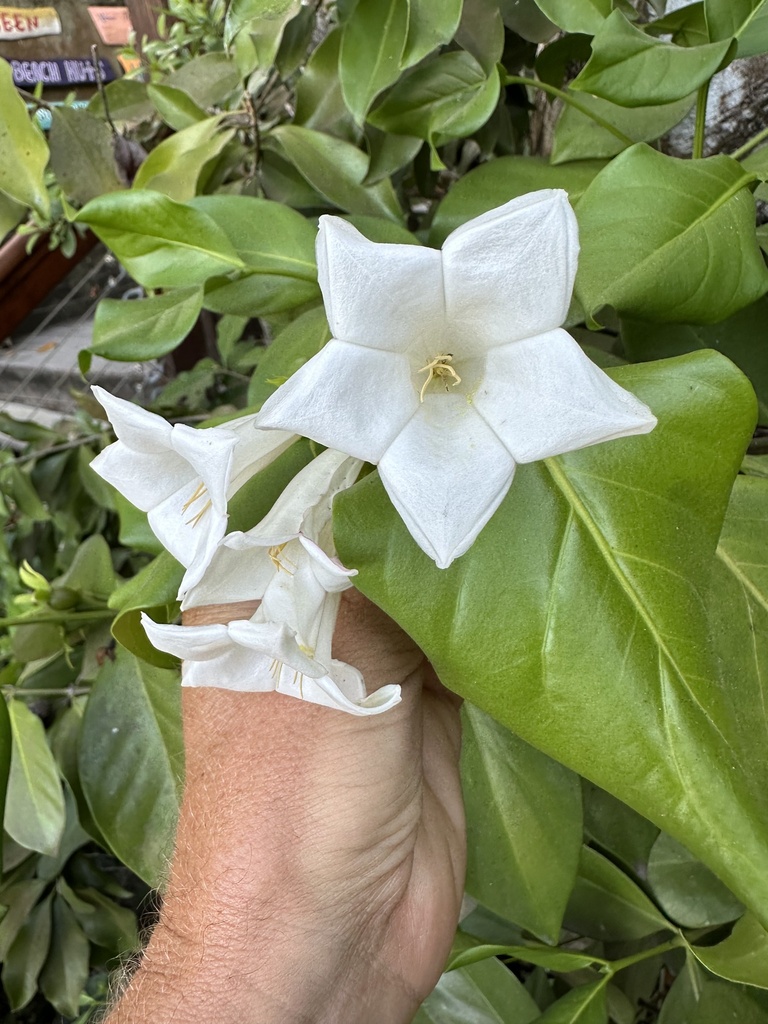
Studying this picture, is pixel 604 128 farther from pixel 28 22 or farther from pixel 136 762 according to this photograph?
pixel 28 22

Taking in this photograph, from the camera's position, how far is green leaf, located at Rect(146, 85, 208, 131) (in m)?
0.87

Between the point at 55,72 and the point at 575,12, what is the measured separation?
181 cm

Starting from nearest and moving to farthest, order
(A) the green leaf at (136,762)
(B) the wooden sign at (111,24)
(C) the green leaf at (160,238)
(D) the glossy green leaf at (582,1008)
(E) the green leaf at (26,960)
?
(C) the green leaf at (160,238) < (D) the glossy green leaf at (582,1008) < (A) the green leaf at (136,762) < (E) the green leaf at (26,960) < (B) the wooden sign at (111,24)

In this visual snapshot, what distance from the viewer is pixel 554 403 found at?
0.33 m

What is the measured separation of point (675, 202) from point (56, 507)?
115 centimetres

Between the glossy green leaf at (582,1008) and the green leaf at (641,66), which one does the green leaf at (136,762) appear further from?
the green leaf at (641,66)

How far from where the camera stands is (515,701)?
397mm

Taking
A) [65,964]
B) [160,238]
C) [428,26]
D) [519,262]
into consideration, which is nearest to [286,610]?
[519,262]

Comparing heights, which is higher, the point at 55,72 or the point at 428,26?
the point at 428,26

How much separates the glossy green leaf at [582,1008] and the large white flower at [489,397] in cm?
56

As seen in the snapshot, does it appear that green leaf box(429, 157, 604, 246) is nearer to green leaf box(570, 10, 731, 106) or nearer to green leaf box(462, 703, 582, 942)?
green leaf box(570, 10, 731, 106)

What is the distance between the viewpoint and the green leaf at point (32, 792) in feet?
2.76

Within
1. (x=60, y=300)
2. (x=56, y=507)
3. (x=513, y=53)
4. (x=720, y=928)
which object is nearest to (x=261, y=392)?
(x=513, y=53)

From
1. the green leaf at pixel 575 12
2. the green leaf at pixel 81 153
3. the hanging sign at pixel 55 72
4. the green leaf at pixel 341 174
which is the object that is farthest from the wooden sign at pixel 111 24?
the green leaf at pixel 575 12
